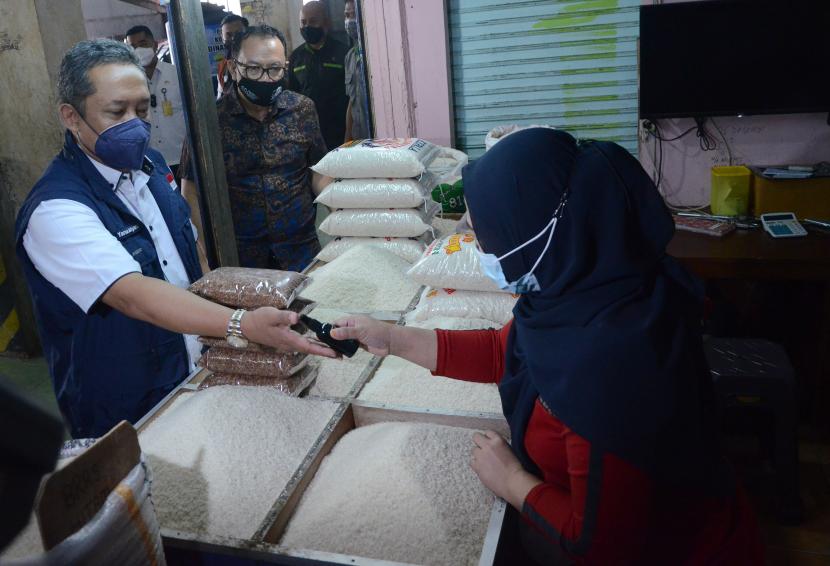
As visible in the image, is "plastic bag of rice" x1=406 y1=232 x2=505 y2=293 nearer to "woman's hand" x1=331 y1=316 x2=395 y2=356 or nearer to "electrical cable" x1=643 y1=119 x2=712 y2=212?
"woman's hand" x1=331 y1=316 x2=395 y2=356

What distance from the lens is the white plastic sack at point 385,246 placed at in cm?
326

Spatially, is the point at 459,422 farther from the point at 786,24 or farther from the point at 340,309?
the point at 786,24

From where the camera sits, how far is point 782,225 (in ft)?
11.1

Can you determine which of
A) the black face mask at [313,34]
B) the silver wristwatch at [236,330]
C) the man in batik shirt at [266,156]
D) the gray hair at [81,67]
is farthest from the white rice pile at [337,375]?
the black face mask at [313,34]

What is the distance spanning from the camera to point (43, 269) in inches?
71.3

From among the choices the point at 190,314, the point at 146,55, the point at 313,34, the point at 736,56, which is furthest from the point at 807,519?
the point at 146,55

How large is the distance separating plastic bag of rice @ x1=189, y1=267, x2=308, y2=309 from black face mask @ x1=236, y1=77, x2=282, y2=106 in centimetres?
163

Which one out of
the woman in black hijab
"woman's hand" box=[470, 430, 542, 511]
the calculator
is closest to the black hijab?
the woman in black hijab

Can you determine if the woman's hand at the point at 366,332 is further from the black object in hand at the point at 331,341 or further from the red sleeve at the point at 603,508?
the red sleeve at the point at 603,508

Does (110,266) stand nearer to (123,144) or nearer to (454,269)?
(123,144)

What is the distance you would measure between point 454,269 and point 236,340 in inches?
38.6

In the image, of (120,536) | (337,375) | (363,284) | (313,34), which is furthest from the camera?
(313,34)

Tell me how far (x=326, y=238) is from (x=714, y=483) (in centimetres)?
510

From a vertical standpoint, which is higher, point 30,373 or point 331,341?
point 331,341
